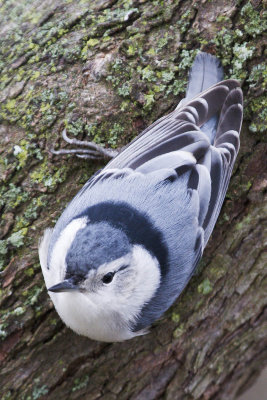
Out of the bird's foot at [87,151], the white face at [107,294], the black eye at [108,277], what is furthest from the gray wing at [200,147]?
the black eye at [108,277]

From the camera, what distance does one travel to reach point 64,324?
2.40 m

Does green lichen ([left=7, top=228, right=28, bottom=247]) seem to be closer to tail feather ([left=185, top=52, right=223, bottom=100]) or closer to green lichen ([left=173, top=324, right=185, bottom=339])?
green lichen ([left=173, top=324, right=185, bottom=339])

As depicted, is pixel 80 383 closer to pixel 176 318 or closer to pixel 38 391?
pixel 38 391

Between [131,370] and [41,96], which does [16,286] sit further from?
[41,96]

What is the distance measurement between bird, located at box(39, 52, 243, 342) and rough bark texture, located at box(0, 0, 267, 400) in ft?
0.40

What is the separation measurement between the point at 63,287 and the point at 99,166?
863 millimetres

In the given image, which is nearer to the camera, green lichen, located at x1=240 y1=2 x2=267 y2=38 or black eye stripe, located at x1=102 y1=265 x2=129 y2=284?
black eye stripe, located at x1=102 y1=265 x2=129 y2=284

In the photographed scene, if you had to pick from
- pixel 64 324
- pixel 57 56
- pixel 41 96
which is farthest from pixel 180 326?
pixel 57 56

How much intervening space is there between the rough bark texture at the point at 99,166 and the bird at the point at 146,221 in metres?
0.12

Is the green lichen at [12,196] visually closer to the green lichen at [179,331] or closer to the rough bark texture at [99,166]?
the rough bark texture at [99,166]

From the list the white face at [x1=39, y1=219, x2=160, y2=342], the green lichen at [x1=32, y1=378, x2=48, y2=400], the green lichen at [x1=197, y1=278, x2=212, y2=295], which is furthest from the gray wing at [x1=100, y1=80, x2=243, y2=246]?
the green lichen at [x1=32, y1=378, x2=48, y2=400]

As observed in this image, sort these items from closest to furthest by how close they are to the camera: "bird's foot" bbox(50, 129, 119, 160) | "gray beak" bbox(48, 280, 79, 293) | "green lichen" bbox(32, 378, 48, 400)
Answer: "gray beak" bbox(48, 280, 79, 293) < "green lichen" bbox(32, 378, 48, 400) < "bird's foot" bbox(50, 129, 119, 160)

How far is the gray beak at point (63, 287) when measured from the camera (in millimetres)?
1955

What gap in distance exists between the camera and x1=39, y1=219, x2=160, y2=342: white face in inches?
81.0
